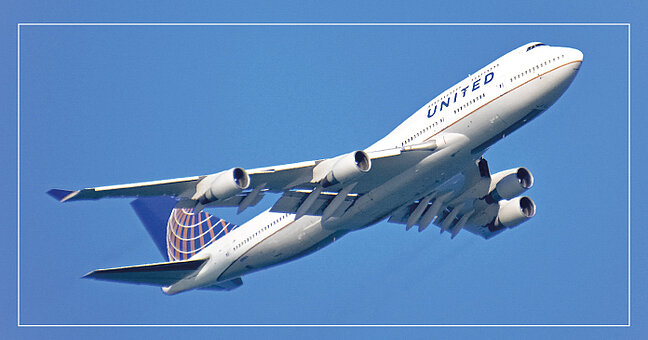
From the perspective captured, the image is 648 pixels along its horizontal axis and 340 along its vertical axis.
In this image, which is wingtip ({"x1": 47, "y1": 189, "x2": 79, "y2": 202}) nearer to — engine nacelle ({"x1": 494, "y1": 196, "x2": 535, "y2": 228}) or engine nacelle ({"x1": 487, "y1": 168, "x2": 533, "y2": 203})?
engine nacelle ({"x1": 487, "y1": 168, "x2": 533, "y2": 203})

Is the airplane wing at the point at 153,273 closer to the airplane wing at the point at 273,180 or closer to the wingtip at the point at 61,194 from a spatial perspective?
the airplane wing at the point at 273,180

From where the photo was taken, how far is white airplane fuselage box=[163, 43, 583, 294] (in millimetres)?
32781

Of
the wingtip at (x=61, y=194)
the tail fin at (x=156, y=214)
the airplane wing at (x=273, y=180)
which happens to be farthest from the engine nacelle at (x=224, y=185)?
the tail fin at (x=156, y=214)

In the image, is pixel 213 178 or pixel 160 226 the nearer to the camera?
pixel 213 178

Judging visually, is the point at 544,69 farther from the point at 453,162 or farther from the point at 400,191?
the point at 400,191

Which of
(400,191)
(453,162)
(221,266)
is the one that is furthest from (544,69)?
(221,266)

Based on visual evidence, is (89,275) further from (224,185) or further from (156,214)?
(224,185)

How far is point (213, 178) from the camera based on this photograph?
3316 centimetres

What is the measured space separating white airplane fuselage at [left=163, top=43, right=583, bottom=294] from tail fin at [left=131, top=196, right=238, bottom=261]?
509 cm

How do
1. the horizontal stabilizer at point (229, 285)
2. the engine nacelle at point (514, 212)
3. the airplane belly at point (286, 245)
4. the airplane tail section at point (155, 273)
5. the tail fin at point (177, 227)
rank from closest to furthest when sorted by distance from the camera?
the airplane belly at point (286, 245), the airplane tail section at point (155, 273), the engine nacelle at point (514, 212), the horizontal stabilizer at point (229, 285), the tail fin at point (177, 227)

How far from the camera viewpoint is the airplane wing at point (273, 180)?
107ft

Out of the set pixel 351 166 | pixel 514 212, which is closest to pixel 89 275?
pixel 351 166

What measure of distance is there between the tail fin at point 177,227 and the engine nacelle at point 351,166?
428 inches

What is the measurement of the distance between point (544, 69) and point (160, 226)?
21.4 metres
